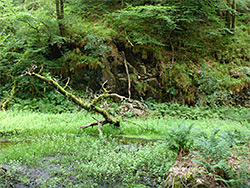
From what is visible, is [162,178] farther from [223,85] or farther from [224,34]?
[224,34]

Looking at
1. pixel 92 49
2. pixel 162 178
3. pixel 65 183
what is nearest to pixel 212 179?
pixel 162 178

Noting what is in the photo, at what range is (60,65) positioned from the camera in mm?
11016

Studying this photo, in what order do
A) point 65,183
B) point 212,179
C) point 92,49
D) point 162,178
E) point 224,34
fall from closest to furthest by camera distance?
point 212,179, point 65,183, point 162,178, point 92,49, point 224,34

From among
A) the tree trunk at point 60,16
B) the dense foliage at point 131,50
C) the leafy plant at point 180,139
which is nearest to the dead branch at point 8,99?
the dense foliage at point 131,50

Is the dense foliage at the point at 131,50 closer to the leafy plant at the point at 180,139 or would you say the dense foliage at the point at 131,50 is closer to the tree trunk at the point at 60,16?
the tree trunk at the point at 60,16

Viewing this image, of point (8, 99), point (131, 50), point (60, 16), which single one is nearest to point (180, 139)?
point (131, 50)

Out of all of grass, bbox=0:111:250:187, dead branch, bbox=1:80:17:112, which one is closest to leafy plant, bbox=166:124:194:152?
grass, bbox=0:111:250:187

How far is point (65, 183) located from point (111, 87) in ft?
24.5

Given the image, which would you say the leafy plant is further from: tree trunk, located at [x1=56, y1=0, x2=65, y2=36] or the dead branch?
tree trunk, located at [x1=56, y1=0, x2=65, y2=36]

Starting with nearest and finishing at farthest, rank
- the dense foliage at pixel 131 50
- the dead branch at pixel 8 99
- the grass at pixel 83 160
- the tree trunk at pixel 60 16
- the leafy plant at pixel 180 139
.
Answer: the grass at pixel 83 160
the leafy plant at pixel 180 139
the dead branch at pixel 8 99
the tree trunk at pixel 60 16
the dense foliage at pixel 131 50

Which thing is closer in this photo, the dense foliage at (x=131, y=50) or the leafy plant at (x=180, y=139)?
the leafy plant at (x=180, y=139)

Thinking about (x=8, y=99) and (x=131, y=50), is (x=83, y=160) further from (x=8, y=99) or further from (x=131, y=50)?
(x=131, y=50)

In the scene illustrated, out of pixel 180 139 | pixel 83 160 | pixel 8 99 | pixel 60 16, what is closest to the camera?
pixel 180 139

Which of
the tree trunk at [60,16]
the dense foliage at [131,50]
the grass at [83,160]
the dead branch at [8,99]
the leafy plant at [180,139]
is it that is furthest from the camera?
the dense foliage at [131,50]
